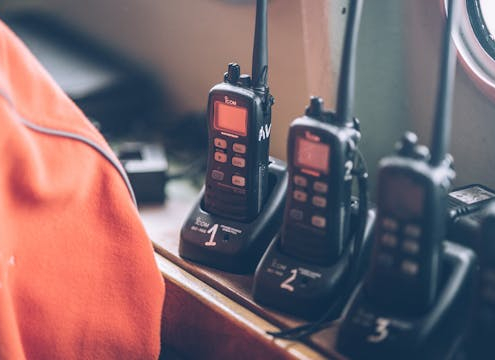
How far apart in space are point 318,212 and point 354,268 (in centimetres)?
7

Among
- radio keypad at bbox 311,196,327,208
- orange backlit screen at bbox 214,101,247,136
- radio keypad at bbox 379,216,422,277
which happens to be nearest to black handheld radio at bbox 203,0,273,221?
orange backlit screen at bbox 214,101,247,136

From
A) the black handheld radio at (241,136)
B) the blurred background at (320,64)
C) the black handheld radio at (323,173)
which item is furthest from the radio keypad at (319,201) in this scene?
the blurred background at (320,64)

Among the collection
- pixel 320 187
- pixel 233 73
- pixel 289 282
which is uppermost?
pixel 233 73

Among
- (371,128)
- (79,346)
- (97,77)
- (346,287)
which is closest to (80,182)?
(79,346)

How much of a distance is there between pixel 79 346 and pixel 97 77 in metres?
0.66

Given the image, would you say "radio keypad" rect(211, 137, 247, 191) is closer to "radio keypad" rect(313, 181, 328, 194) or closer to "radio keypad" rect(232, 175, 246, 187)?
"radio keypad" rect(232, 175, 246, 187)

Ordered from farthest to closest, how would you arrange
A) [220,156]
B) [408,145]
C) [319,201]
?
1. [220,156]
2. [319,201]
3. [408,145]

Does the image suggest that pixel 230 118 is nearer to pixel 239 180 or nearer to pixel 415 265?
pixel 239 180

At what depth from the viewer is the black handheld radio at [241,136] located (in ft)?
2.59

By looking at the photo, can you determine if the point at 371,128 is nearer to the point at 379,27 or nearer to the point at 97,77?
the point at 379,27

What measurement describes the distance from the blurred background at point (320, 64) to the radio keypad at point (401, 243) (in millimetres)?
270

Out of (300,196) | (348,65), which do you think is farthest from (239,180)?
(348,65)

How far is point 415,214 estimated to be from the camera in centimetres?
63

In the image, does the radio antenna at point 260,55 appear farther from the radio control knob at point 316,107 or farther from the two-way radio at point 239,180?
the radio control knob at point 316,107
